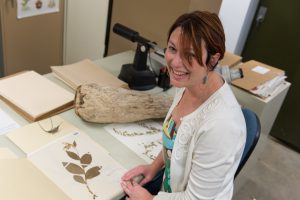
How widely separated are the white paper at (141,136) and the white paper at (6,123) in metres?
0.36

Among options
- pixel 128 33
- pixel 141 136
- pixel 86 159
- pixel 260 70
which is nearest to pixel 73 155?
pixel 86 159

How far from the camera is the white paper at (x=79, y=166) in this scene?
947mm

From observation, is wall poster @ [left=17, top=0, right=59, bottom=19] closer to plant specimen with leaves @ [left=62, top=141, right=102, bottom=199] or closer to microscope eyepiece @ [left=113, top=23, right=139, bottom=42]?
microscope eyepiece @ [left=113, top=23, right=139, bottom=42]

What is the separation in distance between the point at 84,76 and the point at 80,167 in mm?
629

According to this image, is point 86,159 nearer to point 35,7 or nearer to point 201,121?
point 201,121

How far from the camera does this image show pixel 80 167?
1.03 meters

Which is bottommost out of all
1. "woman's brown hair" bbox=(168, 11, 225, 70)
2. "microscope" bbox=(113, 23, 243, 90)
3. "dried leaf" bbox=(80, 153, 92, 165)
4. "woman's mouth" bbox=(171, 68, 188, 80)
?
"dried leaf" bbox=(80, 153, 92, 165)

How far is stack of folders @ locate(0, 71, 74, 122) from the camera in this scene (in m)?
1.23

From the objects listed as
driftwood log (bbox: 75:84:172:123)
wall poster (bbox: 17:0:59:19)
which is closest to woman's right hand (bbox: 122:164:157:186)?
driftwood log (bbox: 75:84:172:123)

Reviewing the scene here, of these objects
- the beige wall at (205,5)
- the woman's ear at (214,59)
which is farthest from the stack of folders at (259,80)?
the woman's ear at (214,59)

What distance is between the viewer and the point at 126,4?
1.90 metres

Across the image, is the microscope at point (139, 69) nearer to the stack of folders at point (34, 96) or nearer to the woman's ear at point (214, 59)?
the stack of folders at point (34, 96)

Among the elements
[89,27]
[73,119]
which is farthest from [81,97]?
[89,27]

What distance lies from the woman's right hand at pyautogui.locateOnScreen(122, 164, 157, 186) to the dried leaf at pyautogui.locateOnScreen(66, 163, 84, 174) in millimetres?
150
